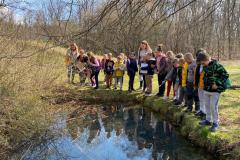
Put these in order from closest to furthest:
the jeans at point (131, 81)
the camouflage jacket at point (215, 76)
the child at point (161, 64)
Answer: the camouflage jacket at point (215, 76)
the child at point (161, 64)
the jeans at point (131, 81)

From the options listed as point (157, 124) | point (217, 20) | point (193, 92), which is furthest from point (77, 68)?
point (217, 20)

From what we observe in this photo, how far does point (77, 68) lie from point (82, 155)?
8.36 m

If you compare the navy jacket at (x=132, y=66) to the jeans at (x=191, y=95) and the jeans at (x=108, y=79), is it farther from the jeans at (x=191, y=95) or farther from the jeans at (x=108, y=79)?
the jeans at (x=191, y=95)

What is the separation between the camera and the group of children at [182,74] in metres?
9.26

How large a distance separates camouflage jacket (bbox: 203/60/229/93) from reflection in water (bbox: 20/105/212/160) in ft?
4.65

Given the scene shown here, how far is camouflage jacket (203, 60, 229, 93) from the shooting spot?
9.15 metres

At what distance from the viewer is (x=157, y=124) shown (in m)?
12.5

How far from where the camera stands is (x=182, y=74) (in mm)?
11727

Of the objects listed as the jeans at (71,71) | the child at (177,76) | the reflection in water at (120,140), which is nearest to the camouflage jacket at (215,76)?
the reflection in water at (120,140)

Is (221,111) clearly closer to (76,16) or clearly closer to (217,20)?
(217,20)

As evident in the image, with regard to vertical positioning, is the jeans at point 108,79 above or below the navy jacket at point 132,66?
below

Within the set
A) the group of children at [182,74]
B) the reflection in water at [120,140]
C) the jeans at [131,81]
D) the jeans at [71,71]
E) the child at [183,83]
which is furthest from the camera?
the jeans at [71,71]

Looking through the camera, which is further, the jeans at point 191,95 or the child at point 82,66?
the child at point 82,66

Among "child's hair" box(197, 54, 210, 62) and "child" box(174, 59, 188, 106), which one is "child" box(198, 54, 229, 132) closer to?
"child's hair" box(197, 54, 210, 62)
